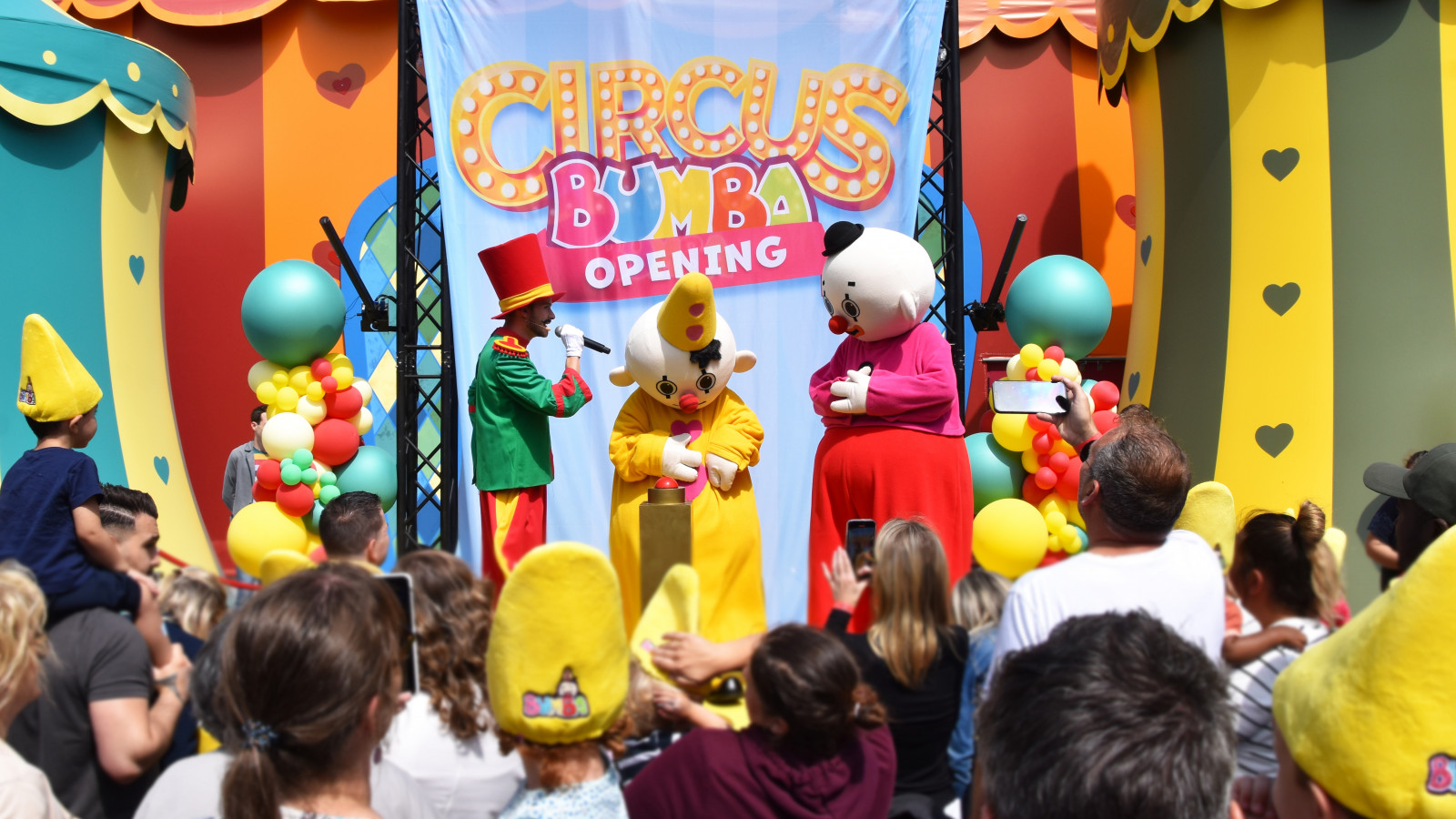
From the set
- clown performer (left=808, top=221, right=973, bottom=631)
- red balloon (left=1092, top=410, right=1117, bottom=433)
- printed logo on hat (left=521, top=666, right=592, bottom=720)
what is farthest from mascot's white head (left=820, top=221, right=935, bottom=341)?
printed logo on hat (left=521, top=666, right=592, bottom=720)

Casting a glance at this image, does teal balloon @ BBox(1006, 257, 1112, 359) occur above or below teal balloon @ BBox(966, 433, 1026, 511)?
above

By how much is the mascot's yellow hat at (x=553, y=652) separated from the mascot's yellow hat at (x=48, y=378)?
1.63 meters

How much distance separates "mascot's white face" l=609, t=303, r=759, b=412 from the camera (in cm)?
393

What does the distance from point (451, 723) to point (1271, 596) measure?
1.46m

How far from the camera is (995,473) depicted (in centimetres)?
517

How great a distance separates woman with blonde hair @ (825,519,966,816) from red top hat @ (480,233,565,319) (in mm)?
2342

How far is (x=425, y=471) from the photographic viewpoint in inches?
252

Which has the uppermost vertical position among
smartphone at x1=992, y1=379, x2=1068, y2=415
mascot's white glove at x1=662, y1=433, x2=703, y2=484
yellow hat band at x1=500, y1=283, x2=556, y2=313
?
yellow hat band at x1=500, y1=283, x2=556, y2=313

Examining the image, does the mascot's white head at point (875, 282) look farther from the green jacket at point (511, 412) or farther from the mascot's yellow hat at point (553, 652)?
the mascot's yellow hat at point (553, 652)

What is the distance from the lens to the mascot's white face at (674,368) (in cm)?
393

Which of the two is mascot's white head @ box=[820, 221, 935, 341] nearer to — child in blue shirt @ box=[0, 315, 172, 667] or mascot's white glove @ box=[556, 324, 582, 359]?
mascot's white glove @ box=[556, 324, 582, 359]

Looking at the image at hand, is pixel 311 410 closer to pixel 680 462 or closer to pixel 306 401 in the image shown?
pixel 306 401

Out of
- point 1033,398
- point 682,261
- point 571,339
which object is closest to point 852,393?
point 1033,398

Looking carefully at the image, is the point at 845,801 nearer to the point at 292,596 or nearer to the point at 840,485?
the point at 292,596
